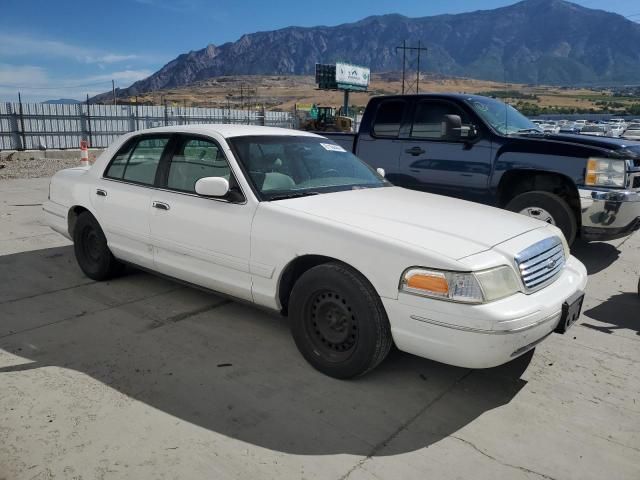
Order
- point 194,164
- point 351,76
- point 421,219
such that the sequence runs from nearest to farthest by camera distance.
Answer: point 421,219, point 194,164, point 351,76

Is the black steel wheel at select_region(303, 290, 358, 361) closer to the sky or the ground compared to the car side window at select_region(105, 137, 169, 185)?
closer to the ground

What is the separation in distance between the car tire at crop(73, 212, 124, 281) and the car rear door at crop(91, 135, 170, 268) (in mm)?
140

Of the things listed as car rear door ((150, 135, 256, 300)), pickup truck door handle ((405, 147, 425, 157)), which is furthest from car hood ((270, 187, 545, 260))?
pickup truck door handle ((405, 147, 425, 157))

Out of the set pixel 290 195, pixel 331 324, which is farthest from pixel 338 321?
pixel 290 195

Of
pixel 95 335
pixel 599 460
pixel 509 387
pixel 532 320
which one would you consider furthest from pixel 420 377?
pixel 95 335

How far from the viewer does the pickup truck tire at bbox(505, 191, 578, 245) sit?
572 cm

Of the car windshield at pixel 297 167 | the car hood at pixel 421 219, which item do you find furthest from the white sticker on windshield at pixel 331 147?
the car hood at pixel 421 219

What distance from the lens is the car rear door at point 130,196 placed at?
14.3 ft

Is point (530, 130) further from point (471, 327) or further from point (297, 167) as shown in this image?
point (471, 327)

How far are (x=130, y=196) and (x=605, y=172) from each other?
4724 millimetres

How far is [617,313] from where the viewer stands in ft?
14.9

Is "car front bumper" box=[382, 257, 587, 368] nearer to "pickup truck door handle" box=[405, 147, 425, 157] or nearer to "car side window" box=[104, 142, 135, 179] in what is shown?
"car side window" box=[104, 142, 135, 179]

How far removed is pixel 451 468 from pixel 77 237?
4.12 m

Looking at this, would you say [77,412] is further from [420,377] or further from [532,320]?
[532,320]
